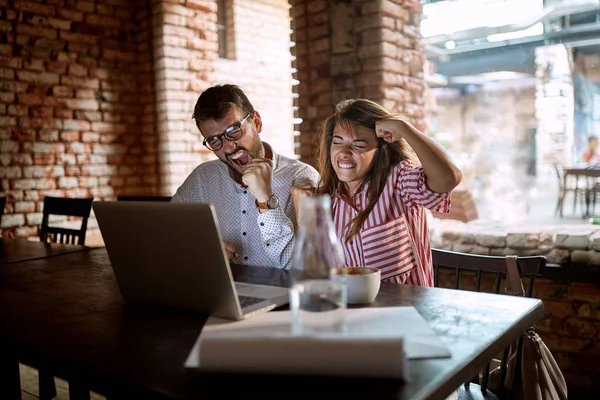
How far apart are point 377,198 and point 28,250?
4.73 feet

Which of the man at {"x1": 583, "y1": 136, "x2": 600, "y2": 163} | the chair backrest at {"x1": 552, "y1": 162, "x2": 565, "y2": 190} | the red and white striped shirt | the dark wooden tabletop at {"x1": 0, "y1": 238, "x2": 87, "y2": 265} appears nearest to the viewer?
the red and white striped shirt

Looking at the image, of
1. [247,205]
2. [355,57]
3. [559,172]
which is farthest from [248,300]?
[559,172]

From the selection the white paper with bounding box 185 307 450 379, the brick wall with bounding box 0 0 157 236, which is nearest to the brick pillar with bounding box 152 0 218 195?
the brick wall with bounding box 0 0 157 236

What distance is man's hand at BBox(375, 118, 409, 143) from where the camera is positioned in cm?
142

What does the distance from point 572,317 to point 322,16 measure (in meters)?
1.92

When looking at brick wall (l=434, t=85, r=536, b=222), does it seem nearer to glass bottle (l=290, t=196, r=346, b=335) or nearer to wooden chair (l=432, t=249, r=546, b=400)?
wooden chair (l=432, t=249, r=546, b=400)

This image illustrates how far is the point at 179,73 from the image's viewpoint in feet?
12.1

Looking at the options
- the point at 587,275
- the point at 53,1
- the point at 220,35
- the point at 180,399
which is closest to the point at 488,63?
the point at 220,35

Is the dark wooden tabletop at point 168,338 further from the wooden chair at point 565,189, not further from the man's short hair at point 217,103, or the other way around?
the wooden chair at point 565,189

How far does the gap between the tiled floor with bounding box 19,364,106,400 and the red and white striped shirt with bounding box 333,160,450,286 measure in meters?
1.41

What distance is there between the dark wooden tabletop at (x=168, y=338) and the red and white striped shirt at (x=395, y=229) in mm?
275

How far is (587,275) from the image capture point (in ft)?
7.69

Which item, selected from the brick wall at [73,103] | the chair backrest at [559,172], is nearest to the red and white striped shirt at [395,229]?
the brick wall at [73,103]

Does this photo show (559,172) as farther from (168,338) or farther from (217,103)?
(168,338)
